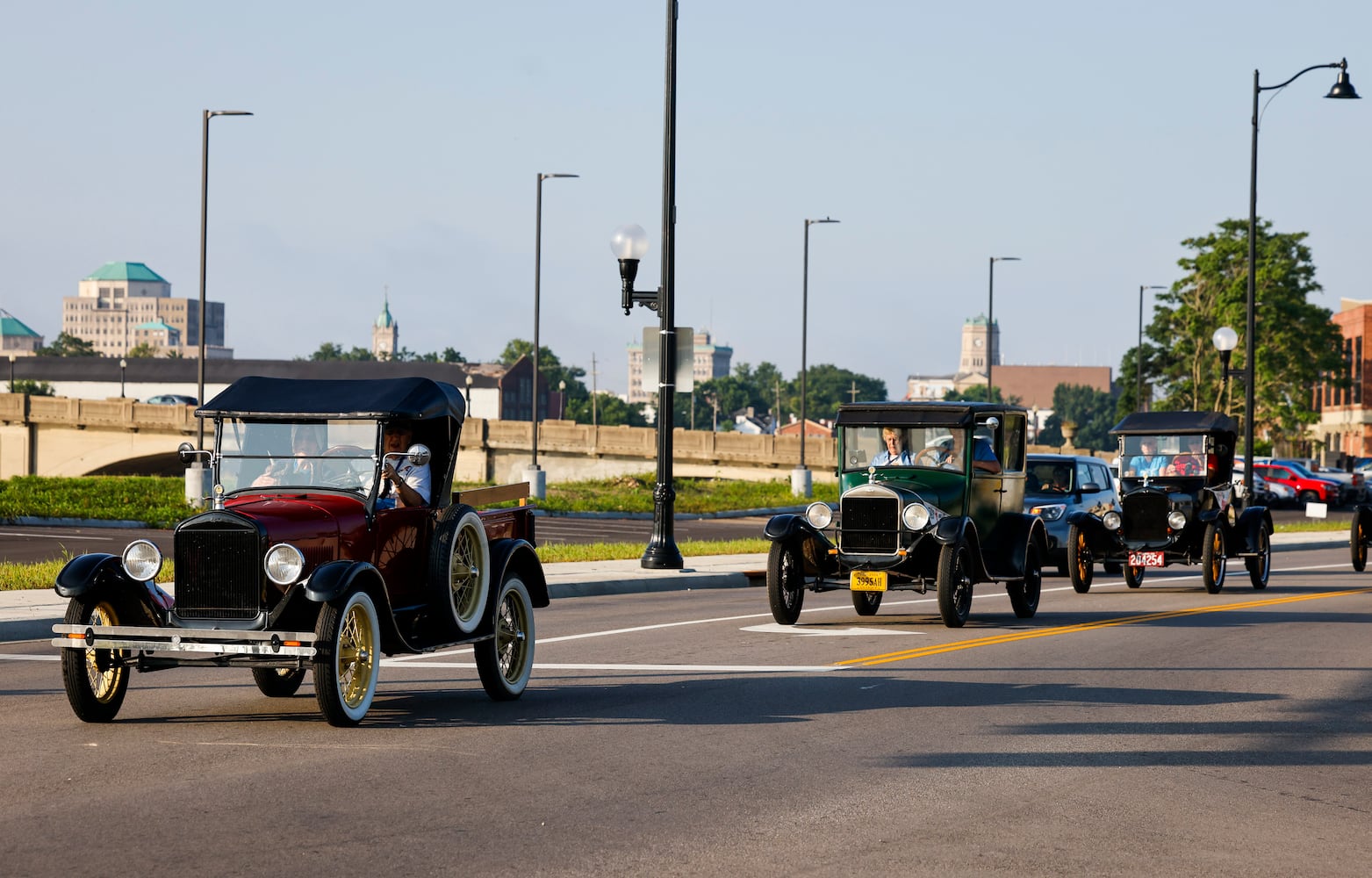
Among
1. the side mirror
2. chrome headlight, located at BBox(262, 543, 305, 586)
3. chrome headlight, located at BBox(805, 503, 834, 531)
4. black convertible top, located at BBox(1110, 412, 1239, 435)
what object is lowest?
chrome headlight, located at BBox(805, 503, 834, 531)

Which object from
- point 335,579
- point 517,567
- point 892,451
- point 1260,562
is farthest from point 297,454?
point 1260,562

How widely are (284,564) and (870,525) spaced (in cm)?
821

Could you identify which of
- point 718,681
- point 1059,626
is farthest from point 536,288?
point 718,681

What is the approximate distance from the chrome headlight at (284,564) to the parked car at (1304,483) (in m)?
56.7

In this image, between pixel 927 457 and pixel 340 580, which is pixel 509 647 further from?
pixel 927 457

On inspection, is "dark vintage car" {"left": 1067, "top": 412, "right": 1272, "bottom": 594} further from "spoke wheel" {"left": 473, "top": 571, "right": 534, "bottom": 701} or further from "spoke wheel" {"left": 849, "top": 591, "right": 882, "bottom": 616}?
"spoke wheel" {"left": 473, "top": 571, "right": 534, "bottom": 701}

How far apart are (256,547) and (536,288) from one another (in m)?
40.3

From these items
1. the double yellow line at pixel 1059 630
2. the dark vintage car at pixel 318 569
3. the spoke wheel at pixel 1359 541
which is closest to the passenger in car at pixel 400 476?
the dark vintage car at pixel 318 569

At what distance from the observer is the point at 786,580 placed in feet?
54.8

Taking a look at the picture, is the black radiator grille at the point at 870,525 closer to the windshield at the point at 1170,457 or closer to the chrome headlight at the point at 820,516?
the chrome headlight at the point at 820,516

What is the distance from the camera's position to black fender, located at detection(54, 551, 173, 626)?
974cm

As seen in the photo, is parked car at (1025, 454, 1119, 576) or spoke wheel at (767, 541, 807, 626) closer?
spoke wheel at (767, 541, 807, 626)

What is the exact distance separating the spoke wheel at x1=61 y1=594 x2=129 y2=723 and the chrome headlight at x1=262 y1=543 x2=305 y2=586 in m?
1.05

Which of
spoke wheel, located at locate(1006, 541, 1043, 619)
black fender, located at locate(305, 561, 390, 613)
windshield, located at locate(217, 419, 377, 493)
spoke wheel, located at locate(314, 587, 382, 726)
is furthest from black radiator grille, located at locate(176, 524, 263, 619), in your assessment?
A: spoke wheel, located at locate(1006, 541, 1043, 619)
